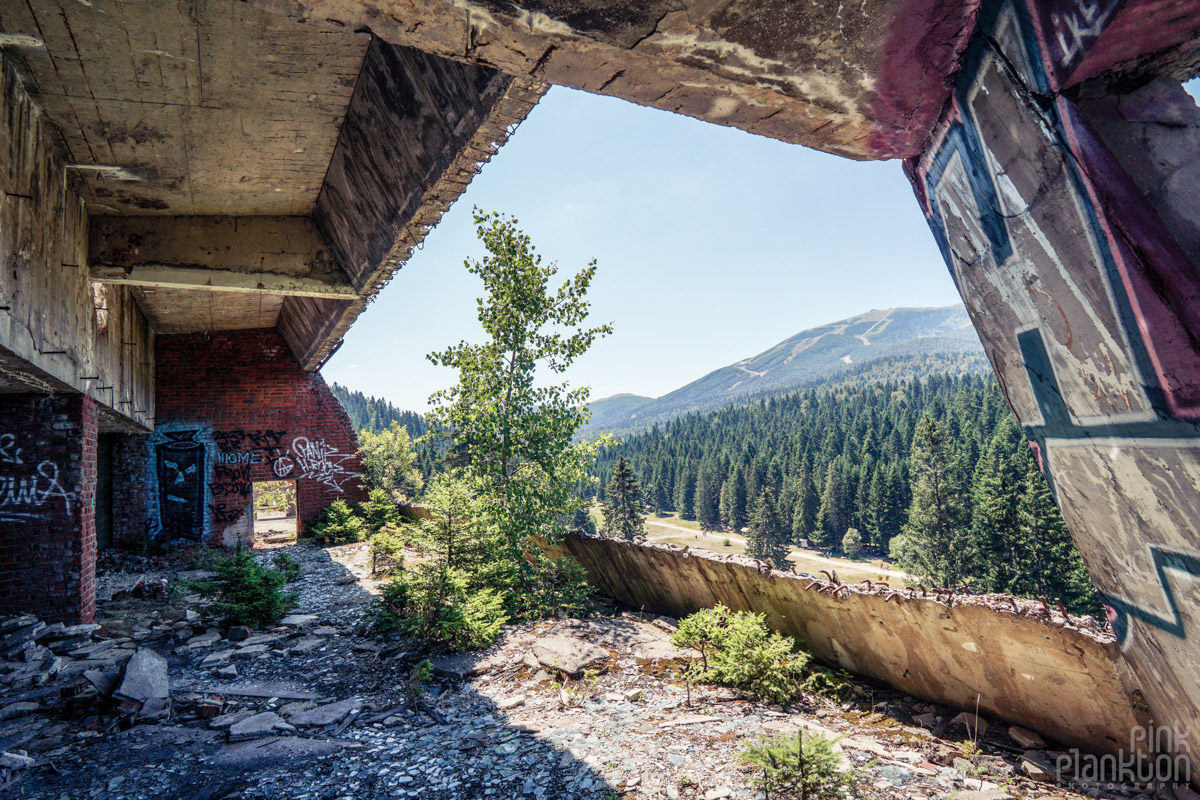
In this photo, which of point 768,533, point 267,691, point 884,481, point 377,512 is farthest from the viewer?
point 884,481

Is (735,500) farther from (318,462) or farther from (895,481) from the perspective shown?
(318,462)

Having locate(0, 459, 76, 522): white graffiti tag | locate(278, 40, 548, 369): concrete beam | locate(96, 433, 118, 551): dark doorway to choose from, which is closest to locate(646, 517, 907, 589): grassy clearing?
locate(96, 433, 118, 551): dark doorway

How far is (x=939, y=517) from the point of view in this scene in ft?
124

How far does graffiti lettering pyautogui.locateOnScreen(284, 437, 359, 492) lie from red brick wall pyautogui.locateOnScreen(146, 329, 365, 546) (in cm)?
2

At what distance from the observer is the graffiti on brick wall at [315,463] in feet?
48.2

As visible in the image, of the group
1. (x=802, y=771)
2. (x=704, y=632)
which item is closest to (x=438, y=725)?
(x=704, y=632)

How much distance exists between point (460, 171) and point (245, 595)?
19.8 feet

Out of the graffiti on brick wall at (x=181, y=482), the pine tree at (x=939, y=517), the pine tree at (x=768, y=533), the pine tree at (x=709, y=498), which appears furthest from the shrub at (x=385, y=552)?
the pine tree at (x=709, y=498)

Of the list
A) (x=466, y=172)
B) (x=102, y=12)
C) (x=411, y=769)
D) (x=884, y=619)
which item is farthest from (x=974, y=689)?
(x=102, y=12)

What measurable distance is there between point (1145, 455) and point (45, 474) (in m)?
9.03

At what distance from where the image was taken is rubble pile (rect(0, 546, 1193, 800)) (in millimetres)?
3295

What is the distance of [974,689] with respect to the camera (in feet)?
12.2

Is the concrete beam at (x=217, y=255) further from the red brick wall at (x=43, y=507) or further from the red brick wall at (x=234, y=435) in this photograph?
the red brick wall at (x=234, y=435)

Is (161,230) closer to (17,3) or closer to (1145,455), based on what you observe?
(17,3)
